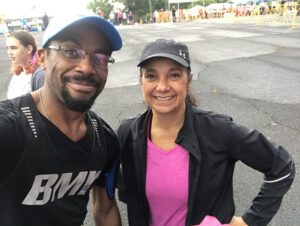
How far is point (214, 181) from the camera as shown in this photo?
67.2 inches

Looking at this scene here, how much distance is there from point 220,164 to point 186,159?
22 cm

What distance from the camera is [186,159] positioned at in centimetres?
174

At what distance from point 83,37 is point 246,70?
25.8ft

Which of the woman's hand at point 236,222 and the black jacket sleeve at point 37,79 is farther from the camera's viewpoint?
the black jacket sleeve at point 37,79

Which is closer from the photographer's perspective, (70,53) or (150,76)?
(70,53)

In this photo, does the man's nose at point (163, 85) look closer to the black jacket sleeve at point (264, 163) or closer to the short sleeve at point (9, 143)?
the black jacket sleeve at point (264, 163)

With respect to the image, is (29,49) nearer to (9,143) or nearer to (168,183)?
(9,143)

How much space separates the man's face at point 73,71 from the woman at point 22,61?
215 centimetres

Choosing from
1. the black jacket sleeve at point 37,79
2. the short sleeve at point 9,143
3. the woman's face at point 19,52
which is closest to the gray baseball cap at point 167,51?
the short sleeve at point 9,143

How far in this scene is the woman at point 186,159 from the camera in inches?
65.9

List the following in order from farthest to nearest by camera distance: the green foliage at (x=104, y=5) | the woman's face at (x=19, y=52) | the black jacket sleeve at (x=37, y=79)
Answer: the green foliage at (x=104, y=5)
the woman's face at (x=19, y=52)
the black jacket sleeve at (x=37, y=79)

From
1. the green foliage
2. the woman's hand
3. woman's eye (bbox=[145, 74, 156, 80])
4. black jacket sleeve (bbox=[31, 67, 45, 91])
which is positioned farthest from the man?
the green foliage

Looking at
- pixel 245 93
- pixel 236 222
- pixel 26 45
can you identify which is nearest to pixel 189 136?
pixel 236 222

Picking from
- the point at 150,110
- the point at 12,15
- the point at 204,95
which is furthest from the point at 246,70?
the point at 12,15
